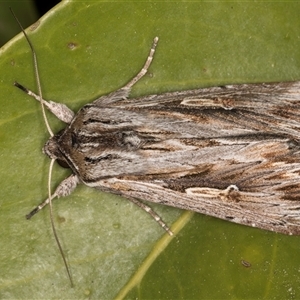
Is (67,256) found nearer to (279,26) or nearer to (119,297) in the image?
(119,297)

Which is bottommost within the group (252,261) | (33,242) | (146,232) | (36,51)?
(252,261)

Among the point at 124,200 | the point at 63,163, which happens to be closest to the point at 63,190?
the point at 63,163

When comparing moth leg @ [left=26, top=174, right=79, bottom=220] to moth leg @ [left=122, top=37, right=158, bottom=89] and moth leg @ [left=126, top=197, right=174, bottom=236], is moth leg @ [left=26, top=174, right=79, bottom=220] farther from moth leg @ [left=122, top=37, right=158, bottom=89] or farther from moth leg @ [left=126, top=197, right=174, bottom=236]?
moth leg @ [left=122, top=37, right=158, bottom=89]

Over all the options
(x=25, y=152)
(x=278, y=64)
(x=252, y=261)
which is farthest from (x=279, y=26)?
(x=25, y=152)

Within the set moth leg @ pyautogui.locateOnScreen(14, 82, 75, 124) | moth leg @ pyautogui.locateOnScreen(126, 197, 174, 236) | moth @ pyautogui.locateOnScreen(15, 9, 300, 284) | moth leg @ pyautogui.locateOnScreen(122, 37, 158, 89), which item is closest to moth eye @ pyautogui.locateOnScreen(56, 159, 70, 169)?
moth @ pyautogui.locateOnScreen(15, 9, 300, 284)

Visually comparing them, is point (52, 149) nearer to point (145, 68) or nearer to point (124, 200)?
→ point (124, 200)
